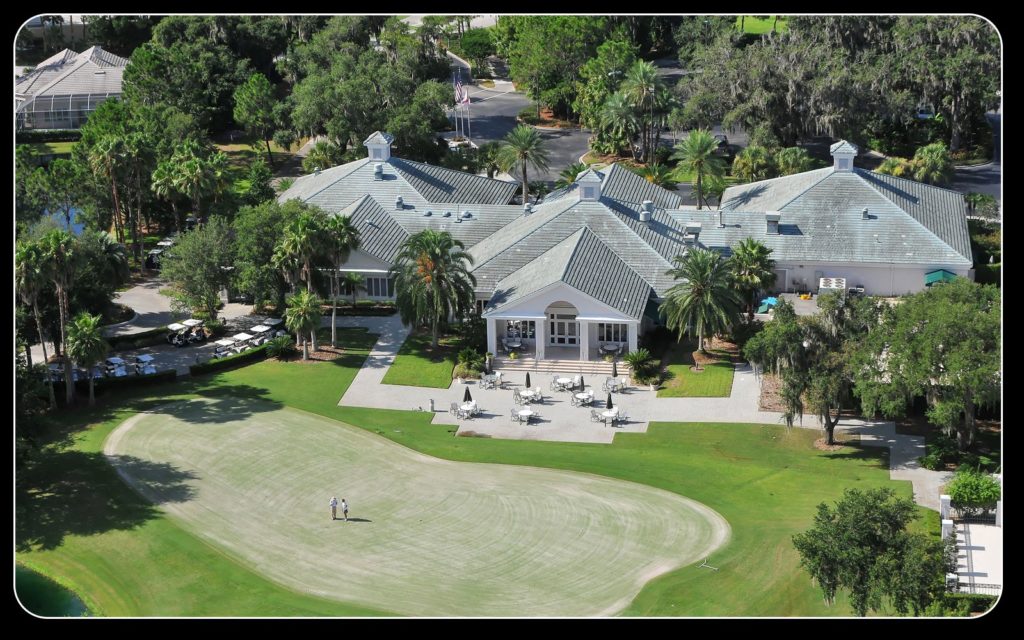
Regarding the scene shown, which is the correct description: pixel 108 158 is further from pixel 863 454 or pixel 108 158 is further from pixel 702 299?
pixel 863 454

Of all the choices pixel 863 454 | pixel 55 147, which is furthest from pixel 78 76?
pixel 863 454

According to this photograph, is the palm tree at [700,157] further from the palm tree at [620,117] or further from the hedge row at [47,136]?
the hedge row at [47,136]

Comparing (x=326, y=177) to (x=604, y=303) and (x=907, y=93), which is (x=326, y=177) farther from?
(x=907, y=93)

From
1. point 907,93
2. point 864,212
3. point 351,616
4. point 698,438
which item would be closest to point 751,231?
point 864,212

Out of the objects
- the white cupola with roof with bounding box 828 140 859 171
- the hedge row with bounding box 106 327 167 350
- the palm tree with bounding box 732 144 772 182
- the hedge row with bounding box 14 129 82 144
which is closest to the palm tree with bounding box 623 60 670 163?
the palm tree with bounding box 732 144 772 182

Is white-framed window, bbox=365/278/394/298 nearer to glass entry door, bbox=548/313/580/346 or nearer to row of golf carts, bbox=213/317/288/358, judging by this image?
row of golf carts, bbox=213/317/288/358

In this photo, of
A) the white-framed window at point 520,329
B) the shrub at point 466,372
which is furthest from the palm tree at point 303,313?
the white-framed window at point 520,329
